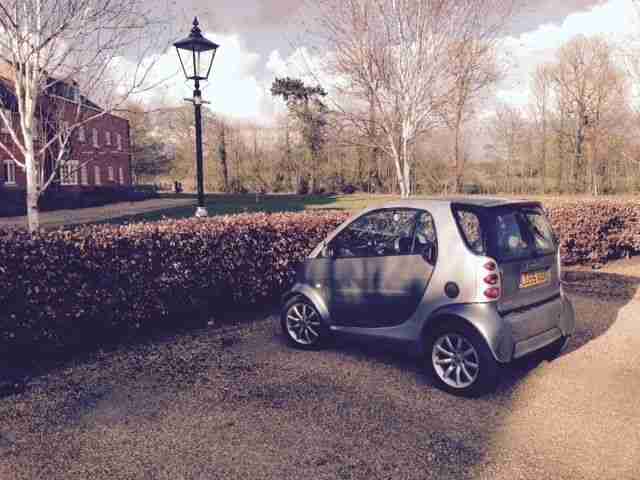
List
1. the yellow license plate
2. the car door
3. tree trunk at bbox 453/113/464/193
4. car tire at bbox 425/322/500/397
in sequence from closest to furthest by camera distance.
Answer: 1. car tire at bbox 425/322/500/397
2. the yellow license plate
3. the car door
4. tree trunk at bbox 453/113/464/193

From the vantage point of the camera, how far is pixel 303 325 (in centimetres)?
535

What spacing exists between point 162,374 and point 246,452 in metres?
1.77

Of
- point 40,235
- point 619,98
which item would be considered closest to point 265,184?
point 619,98

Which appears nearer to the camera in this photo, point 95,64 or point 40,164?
point 95,64

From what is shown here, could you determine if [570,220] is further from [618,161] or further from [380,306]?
[618,161]

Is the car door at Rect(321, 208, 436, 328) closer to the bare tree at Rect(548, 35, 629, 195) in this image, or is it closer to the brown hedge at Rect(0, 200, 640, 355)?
the brown hedge at Rect(0, 200, 640, 355)

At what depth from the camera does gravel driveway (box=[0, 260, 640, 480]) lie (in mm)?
3125

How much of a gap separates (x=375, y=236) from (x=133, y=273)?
278 cm

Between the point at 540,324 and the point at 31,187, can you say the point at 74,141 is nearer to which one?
the point at 31,187

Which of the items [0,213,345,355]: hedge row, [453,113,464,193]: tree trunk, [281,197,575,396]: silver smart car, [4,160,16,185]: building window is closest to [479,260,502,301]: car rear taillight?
[281,197,575,396]: silver smart car

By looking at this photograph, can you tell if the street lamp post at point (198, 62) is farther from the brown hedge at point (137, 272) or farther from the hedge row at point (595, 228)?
the hedge row at point (595, 228)

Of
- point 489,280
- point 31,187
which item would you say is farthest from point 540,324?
point 31,187

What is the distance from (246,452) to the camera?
10.8ft

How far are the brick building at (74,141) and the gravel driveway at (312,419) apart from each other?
4459 mm
